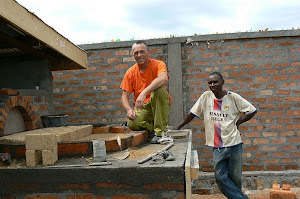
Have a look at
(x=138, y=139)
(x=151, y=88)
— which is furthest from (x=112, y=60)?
(x=138, y=139)

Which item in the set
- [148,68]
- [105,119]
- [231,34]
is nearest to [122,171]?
[148,68]

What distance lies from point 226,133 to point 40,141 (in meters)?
2.20

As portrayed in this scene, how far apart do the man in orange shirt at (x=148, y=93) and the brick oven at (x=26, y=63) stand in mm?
1062

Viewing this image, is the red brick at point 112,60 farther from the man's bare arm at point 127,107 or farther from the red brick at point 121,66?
the man's bare arm at point 127,107

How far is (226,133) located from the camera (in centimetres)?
351

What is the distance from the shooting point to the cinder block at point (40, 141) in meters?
2.58

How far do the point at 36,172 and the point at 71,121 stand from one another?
359 centimetres

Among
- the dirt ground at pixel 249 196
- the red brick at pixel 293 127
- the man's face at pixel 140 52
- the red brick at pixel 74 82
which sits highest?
the man's face at pixel 140 52

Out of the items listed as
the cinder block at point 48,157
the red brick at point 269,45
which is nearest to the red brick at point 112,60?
the red brick at point 269,45

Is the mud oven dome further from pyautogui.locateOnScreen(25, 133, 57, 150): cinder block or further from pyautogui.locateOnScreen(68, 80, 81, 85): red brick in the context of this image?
pyautogui.locateOnScreen(68, 80, 81, 85): red brick

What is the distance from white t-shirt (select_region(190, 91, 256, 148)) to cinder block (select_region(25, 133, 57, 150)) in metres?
2.01

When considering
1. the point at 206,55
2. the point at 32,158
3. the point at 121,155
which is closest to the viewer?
the point at 32,158

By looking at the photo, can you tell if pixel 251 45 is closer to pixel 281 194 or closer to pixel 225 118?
pixel 225 118

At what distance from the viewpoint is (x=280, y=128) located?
5.35 metres
